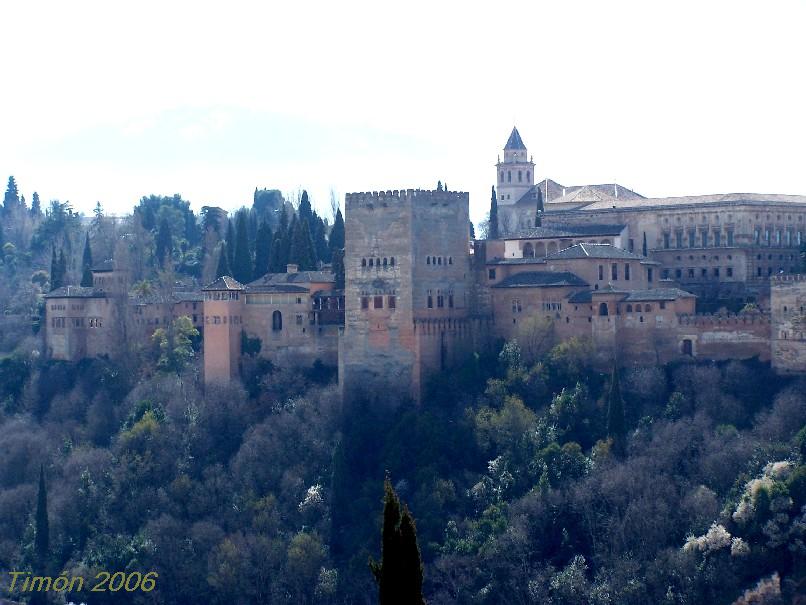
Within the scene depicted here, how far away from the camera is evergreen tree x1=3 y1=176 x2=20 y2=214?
10388 cm

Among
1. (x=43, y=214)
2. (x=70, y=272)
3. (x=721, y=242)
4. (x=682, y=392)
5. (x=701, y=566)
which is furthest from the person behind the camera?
(x=43, y=214)

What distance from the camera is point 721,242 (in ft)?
206

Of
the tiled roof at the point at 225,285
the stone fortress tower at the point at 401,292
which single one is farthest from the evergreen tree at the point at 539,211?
the tiled roof at the point at 225,285

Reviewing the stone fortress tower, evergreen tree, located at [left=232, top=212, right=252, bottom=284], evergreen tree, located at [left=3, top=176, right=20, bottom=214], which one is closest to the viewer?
the stone fortress tower

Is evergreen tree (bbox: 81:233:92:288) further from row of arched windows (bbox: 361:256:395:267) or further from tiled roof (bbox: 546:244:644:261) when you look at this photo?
tiled roof (bbox: 546:244:644:261)

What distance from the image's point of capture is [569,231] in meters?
61.5

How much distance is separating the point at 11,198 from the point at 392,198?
53.3 meters

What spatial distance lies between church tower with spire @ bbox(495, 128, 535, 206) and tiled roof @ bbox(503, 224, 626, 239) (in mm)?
16891

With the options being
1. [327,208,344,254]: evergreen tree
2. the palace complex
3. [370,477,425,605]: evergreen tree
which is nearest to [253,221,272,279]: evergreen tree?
[327,208,344,254]: evergreen tree

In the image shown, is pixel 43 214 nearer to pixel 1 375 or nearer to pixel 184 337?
pixel 1 375

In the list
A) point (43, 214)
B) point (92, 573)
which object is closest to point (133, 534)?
point (92, 573)

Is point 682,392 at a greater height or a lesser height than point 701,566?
greater

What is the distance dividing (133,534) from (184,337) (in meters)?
10.3

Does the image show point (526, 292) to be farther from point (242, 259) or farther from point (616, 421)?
point (242, 259)
